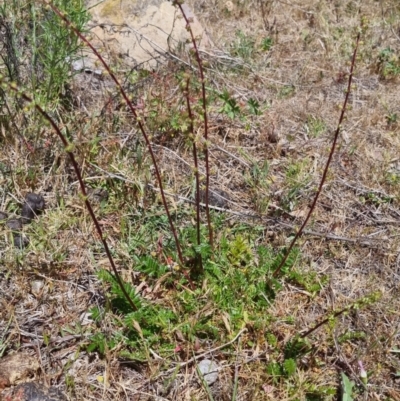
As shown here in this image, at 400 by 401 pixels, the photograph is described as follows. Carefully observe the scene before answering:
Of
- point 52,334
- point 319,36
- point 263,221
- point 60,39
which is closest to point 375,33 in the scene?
point 319,36

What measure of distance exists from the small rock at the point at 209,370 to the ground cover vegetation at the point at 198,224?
2 centimetres

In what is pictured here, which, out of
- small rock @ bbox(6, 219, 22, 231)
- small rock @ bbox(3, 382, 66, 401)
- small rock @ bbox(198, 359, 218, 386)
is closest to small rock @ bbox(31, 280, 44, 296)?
small rock @ bbox(6, 219, 22, 231)

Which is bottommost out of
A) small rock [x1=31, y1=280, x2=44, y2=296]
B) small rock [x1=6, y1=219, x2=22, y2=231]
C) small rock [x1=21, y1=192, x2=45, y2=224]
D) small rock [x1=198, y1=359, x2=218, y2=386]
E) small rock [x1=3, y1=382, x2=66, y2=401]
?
small rock [x1=198, y1=359, x2=218, y2=386]

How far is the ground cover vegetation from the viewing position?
215 cm

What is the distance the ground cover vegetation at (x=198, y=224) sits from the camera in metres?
2.15

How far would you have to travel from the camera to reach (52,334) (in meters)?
2.24

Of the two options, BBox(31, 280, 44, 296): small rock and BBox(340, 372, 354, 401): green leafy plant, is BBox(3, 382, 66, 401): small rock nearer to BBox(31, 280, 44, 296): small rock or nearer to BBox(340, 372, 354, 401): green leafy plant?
BBox(31, 280, 44, 296): small rock

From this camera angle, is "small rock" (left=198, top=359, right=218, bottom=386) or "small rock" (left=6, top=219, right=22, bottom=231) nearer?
"small rock" (left=198, top=359, right=218, bottom=386)

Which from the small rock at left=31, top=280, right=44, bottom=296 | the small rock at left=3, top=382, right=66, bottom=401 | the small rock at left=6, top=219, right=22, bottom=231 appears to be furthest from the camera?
the small rock at left=6, top=219, right=22, bottom=231

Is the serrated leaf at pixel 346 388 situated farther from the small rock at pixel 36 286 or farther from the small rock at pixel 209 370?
the small rock at pixel 36 286

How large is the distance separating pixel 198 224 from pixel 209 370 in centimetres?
63

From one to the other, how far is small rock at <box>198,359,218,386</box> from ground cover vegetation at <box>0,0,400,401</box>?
0.07 feet

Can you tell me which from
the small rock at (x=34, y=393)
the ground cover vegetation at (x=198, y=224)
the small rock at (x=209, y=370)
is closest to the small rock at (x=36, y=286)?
the ground cover vegetation at (x=198, y=224)

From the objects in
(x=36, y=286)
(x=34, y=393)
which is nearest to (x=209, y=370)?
(x=34, y=393)
